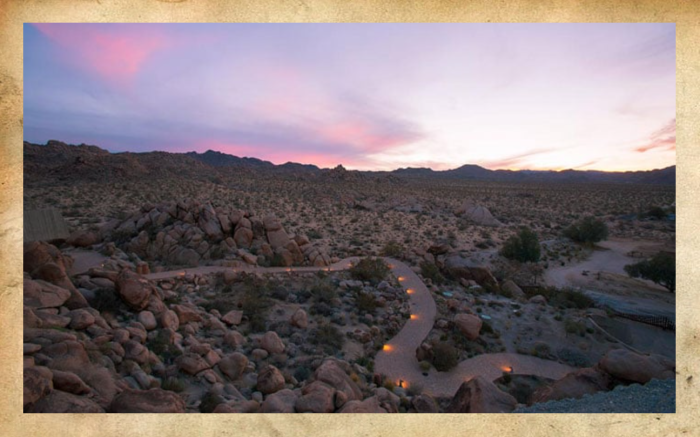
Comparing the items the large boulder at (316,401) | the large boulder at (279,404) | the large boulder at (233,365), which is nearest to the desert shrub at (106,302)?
the large boulder at (233,365)

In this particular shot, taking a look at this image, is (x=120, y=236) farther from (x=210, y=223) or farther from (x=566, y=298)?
(x=566, y=298)

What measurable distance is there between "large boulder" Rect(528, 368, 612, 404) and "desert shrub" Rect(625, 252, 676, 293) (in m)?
12.2

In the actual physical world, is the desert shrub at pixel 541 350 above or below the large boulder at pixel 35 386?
below

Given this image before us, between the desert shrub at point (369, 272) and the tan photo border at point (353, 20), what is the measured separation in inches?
384

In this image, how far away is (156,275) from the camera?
11859mm

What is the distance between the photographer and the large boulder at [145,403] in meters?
4.00

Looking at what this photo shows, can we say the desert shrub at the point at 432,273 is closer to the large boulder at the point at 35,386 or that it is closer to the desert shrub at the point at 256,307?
the desert shrub at the point at 256,307

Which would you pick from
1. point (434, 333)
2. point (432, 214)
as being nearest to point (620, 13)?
point (434, 333)

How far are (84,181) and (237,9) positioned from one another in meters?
48.2

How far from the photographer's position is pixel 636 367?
555 cm

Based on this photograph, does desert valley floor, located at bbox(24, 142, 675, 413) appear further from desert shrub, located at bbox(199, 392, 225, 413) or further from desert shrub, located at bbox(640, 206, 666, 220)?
desert shrub, located at bbox(640, 206, 666, 220)

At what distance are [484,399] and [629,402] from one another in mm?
1930

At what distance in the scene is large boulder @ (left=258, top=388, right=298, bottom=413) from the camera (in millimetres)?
4477

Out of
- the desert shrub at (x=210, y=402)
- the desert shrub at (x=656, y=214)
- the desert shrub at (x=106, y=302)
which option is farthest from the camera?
the desert shrub at (x=656, y=214)
